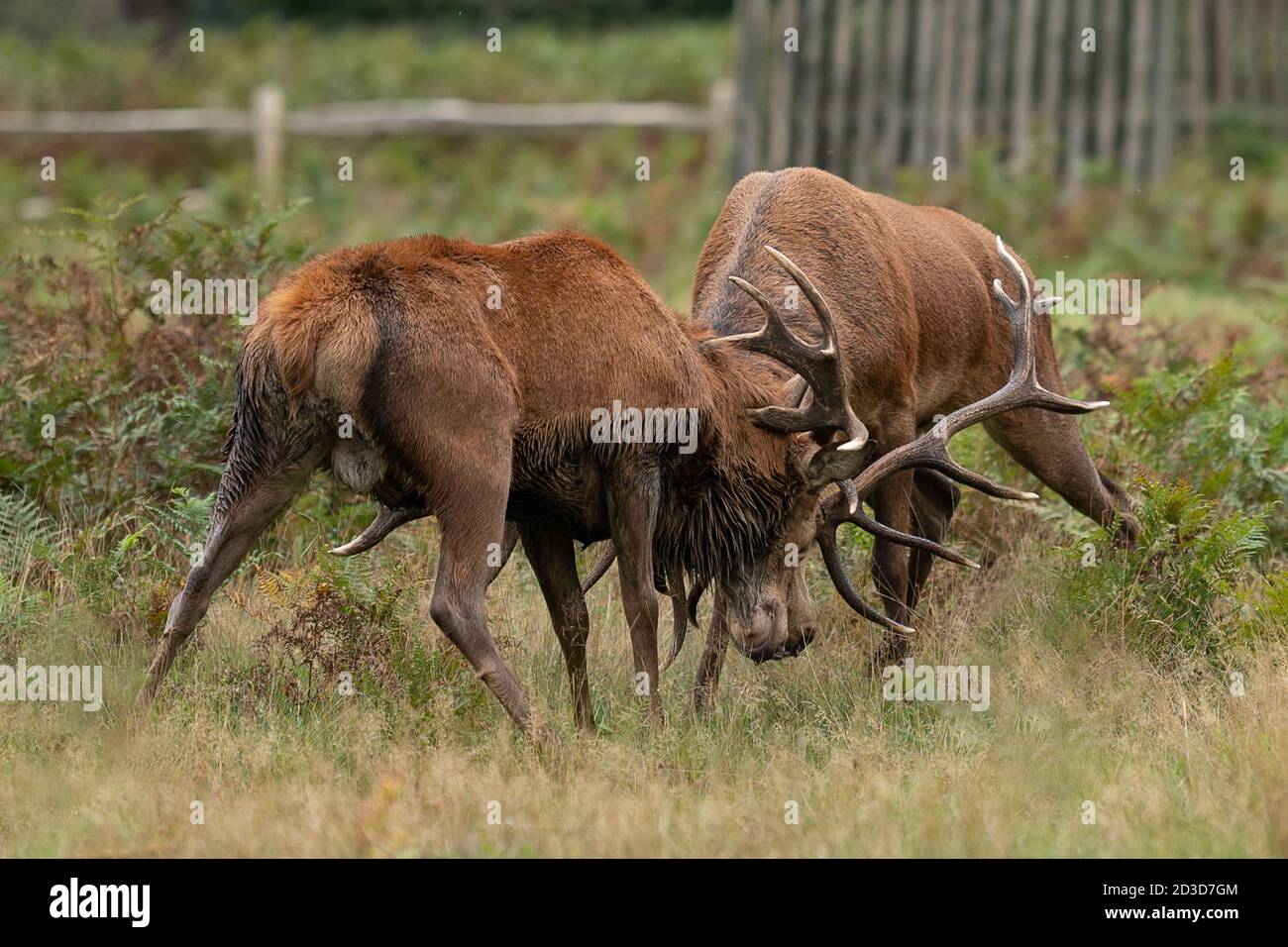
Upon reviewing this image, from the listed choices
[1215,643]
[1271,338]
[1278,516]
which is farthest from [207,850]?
[1271,338]

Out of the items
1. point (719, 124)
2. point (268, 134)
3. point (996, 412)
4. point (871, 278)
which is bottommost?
point (996, 412)

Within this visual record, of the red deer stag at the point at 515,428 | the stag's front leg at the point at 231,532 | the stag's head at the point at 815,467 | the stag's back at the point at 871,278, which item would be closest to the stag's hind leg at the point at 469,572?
the red deer stag at the point at 515,428

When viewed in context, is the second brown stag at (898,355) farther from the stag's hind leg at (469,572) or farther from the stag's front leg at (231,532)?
the stag's front leg at (231,532)

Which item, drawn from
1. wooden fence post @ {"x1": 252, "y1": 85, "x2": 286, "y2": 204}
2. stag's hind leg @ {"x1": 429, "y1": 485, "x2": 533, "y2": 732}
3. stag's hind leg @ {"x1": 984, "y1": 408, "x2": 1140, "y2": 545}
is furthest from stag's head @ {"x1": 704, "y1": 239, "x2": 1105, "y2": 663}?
wooden fence post @ {"x1": 252, "y1": 85, "x2": 286, "y2": 204}

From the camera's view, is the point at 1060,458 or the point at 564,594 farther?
the point at 1060,458

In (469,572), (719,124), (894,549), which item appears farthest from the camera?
(719,124)

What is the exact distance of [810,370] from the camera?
696 cm

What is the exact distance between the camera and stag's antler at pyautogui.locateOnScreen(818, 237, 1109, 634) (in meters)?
7.16

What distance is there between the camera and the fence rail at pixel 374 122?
71.2 feet

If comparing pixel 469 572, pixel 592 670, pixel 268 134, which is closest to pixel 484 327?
pixel 469 572

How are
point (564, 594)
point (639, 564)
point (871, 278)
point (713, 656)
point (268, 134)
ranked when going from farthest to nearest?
point (268, 134)
point (871, 278)
point (713, 656)
point (564, 594)
point (639, 564)

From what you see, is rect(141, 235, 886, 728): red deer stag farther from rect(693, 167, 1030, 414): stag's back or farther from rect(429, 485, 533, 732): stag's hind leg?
rect(693, 167, 1030, 414): stag's back

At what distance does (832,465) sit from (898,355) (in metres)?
0.96

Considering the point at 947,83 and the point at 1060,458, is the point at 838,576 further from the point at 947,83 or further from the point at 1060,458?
the point at 947,83
